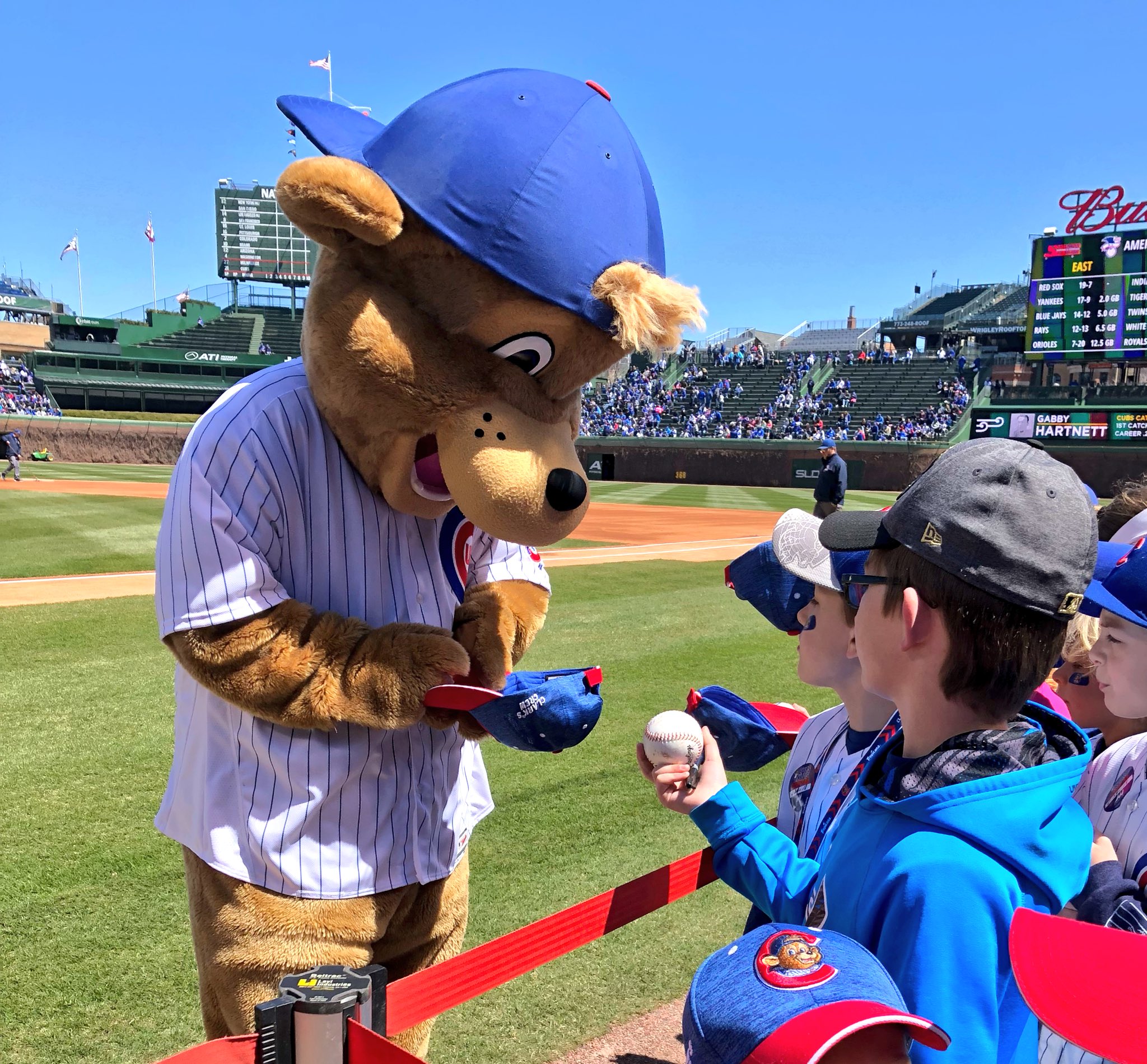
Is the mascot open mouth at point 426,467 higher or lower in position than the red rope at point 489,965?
higher

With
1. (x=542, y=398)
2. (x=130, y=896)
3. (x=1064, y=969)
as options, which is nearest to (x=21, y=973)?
(x=130, y=896)

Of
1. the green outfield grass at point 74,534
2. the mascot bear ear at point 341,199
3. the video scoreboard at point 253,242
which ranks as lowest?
the green outfield grass at point 74,534

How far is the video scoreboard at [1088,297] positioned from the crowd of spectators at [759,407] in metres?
5.75

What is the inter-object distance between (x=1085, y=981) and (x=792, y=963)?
1.20 ft

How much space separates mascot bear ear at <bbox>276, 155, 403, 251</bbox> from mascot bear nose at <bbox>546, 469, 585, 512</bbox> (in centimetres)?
58

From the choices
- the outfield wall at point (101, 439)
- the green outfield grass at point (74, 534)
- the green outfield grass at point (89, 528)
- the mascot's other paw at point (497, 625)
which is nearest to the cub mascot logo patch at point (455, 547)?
the mascot's other paw at point (497, 625)

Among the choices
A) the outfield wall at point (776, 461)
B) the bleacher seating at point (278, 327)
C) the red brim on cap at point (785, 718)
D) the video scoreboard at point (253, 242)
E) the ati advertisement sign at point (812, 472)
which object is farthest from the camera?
the video scoreboard at point (253, 242)

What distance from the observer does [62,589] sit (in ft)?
31.8

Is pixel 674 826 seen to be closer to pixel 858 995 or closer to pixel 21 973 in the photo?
pixel 21 973

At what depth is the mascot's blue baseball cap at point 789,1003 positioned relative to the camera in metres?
0.92

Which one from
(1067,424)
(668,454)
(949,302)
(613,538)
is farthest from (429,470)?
(949,302)

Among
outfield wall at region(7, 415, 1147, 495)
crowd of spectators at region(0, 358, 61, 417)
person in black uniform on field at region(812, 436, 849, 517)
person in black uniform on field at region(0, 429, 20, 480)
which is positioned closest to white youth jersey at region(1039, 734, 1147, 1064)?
person in black uniform on field at region(812, 436, 849, 517)

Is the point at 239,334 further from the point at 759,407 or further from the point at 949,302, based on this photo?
the point at 949,302

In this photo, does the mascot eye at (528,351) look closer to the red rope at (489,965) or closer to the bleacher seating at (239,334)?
the red rope at (489,965)
